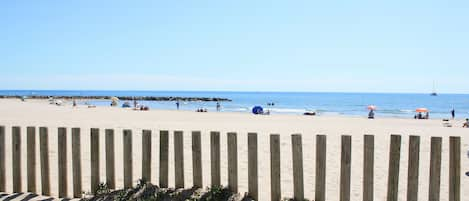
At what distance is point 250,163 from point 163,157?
99cm

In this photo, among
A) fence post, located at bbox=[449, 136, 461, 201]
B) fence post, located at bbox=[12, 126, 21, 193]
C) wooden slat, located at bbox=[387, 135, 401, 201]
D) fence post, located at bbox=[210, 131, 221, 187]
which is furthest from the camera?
fence post, located at bbox=[12, 126, 21, 193]

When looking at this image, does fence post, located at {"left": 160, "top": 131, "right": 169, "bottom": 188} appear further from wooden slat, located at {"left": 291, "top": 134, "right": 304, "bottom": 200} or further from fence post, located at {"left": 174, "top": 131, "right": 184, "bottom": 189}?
wooden slat, located at {"left": 291, "top": 134, "right": 304, "bottom": 200}

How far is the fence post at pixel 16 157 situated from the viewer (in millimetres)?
5059

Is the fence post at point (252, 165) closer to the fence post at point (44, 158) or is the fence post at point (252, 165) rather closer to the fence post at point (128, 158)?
the fence post at point (128, 158)

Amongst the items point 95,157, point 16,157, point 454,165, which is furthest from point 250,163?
point 16,157

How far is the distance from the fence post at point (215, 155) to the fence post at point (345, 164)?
4.24 ft

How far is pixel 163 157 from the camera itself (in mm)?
4773

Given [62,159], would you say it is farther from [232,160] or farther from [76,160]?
[232,160]

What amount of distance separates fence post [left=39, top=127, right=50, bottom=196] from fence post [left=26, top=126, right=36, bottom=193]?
0.33 ft

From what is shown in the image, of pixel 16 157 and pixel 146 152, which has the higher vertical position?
pixel 146 152

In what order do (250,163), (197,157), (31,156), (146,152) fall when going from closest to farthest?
(250,163) < (197,157) < (146,152) < (31,156)

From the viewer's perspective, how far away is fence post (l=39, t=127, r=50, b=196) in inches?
195

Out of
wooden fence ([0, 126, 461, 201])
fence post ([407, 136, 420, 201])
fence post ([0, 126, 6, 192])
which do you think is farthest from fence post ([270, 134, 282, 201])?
fence post ([0, 126, 6, 192])

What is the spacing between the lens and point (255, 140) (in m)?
4.48
